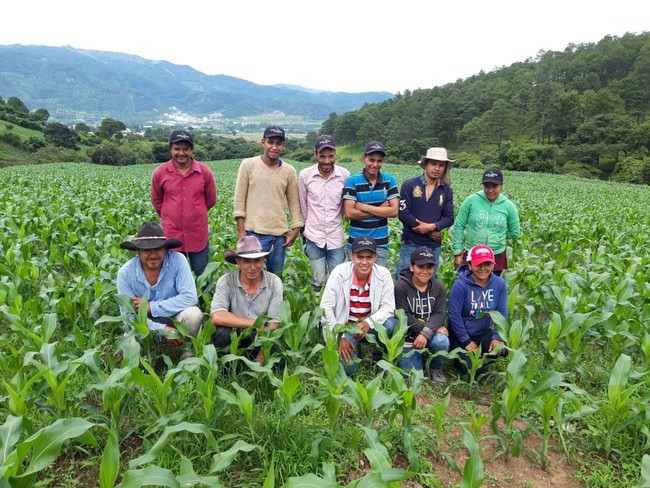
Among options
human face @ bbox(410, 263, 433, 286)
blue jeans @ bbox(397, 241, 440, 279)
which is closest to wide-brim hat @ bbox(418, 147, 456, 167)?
blue jeans @ bbox(397, 241, 440, 279)

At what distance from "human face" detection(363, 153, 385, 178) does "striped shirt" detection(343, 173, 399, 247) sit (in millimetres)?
91

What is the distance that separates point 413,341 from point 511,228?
198 centimetres

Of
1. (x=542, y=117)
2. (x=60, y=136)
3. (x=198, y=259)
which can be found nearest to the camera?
(x=198, y=259)

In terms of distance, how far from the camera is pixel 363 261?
3.91m

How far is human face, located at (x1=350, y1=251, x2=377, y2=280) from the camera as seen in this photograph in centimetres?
390

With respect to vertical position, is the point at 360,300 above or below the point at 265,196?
below

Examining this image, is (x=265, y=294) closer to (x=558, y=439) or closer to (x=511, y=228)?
(x=558, y=439)

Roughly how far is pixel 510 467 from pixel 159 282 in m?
3.12

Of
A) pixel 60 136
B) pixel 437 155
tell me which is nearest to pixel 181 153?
→ pixel 437 155

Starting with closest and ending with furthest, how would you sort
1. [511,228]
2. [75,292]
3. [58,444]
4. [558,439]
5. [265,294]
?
[58,444] → [558,439] → [265,294] → [75,292] → [511,228]

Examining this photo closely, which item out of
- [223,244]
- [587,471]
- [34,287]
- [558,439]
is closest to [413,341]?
[558,439]

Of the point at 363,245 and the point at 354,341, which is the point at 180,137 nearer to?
the point at 363,245

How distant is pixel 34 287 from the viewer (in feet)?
16.7

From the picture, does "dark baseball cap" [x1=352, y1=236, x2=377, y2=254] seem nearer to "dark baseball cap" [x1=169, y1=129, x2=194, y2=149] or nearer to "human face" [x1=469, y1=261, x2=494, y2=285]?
"human face" [x1=469, y1=261, x2=494, y2=285]
